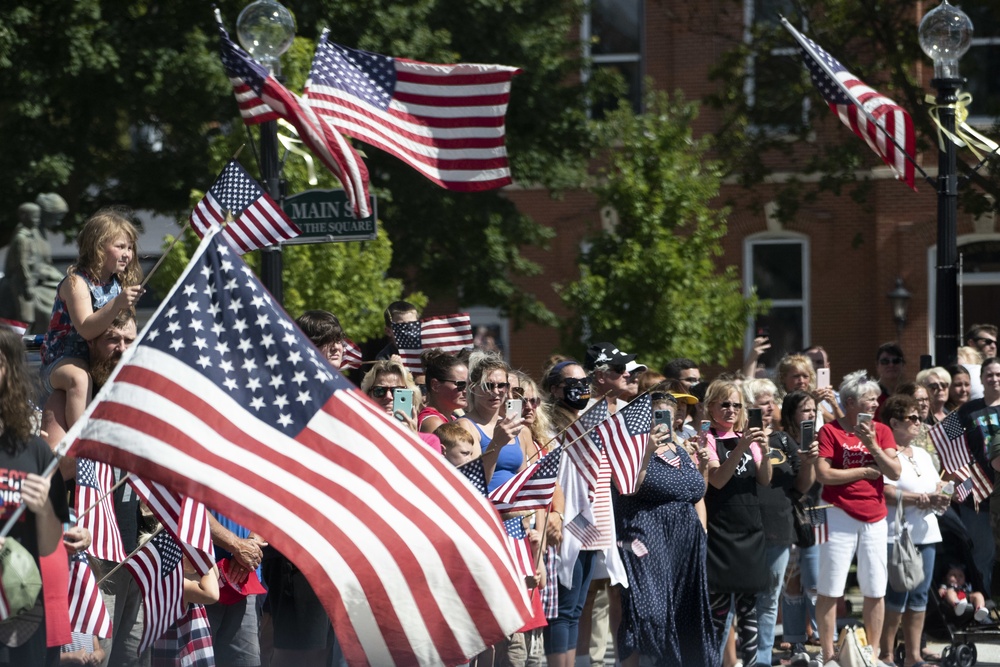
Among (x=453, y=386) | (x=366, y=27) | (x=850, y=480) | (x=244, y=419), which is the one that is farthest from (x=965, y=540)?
(x=366, y=27)

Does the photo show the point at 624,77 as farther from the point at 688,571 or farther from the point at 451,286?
the point at 688,571

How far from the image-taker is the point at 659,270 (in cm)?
1848

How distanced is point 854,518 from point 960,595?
1.21 meters

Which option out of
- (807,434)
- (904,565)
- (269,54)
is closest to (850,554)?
(904,565)

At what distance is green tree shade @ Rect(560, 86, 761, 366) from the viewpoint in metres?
18.4

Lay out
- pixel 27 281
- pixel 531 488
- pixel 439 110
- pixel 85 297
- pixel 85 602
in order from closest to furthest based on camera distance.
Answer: pixel 85 602 → pixel 85 297 → pixel 531 488 → pixel 439 110 → pixel 27 281

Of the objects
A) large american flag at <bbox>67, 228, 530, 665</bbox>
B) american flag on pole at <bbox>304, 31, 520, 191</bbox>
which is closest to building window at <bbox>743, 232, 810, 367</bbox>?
american flag on pole at <bbox>304, 31, 520, 191</bbox>

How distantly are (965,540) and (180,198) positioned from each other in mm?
14126

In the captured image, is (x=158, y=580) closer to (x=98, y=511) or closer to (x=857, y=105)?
(x=98, y=511)

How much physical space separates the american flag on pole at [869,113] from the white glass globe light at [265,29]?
163 inches

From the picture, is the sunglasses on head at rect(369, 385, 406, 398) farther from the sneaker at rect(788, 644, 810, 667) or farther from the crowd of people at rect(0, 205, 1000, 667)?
the sneaker at rect(788, 644, 810, 667)

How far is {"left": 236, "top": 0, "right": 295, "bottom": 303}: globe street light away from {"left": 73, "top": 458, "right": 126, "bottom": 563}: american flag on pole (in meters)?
3.37

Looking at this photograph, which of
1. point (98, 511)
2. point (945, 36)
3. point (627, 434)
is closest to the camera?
point (98, 511)

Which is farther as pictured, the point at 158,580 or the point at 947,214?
the point at 947,214
